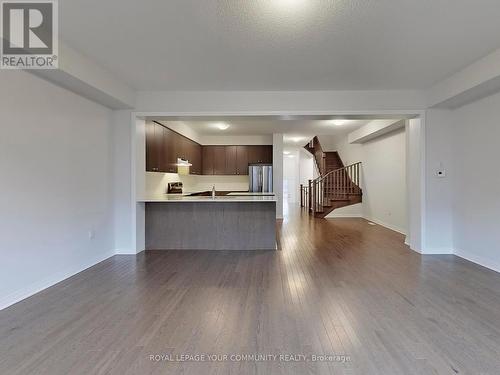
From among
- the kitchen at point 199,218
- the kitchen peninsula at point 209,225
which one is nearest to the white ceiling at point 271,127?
the kitchen at point 199,218

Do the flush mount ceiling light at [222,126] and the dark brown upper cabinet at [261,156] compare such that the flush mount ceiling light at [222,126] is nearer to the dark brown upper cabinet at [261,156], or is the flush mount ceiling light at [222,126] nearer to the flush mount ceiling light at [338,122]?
the dark brown upper cabinet at [261,156]

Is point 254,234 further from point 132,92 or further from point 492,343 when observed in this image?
point 492,343

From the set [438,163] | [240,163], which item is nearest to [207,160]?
[240,163]

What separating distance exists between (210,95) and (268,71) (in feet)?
4.13

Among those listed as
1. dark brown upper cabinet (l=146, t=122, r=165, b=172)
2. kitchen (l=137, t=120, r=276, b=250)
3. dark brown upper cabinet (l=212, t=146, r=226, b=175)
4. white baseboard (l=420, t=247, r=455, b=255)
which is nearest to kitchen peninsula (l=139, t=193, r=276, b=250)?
kitchen (l=137, t=120, r=276, b=250)

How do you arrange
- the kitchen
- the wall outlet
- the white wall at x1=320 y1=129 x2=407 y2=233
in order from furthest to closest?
the white wall at x1=320 y1=129 x2=407 y2=233 → the kitchen → the wall outlet

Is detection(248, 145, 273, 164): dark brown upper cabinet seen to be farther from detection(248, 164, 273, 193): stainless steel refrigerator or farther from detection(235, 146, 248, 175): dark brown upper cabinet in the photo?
detection(248, 164, 273, 193): stainless steel refrigerator

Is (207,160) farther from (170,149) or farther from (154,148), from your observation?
(154,148)

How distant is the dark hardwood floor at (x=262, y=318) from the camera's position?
195 cm

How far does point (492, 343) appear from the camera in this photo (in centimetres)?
218

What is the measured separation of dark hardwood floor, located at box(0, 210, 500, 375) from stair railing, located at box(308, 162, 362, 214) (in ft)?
17.7

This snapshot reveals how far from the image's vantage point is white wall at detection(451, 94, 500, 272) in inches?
156

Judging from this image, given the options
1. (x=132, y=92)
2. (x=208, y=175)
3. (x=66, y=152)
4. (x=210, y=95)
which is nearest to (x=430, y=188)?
(x=210, y=95)

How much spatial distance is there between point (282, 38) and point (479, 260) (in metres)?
4.09
